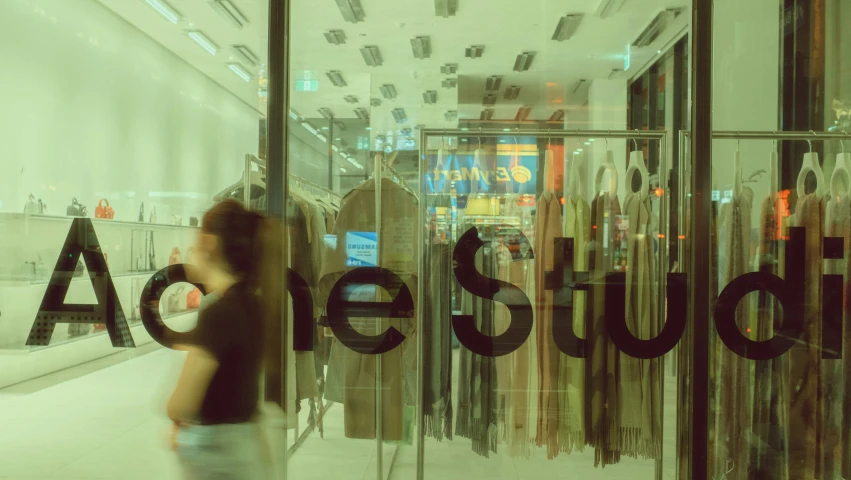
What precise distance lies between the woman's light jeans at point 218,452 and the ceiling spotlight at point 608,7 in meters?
4.21

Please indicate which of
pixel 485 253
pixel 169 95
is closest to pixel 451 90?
pixel 485 253

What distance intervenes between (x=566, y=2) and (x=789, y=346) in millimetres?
3038

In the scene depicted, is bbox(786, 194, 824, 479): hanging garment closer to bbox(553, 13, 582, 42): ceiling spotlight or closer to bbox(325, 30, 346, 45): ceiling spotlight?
bbox(553, 13, 582, 42): ceiling spotlight

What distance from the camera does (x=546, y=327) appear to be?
2.66 meters

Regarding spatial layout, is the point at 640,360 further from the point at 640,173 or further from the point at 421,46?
the point at 421,46

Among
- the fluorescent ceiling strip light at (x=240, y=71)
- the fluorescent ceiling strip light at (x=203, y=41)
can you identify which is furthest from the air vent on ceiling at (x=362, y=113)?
the fluorescent ceiling strip light at (x=240, y=71)

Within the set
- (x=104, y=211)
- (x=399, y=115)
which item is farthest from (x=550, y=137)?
(x=104, y=211)

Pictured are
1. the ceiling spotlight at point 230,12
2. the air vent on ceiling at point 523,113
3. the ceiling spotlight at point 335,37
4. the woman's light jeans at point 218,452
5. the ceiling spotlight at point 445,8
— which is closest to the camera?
the woman's light jeans at point 218,452

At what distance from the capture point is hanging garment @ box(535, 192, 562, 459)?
2627 millimetres

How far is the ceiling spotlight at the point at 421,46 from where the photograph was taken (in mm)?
3732

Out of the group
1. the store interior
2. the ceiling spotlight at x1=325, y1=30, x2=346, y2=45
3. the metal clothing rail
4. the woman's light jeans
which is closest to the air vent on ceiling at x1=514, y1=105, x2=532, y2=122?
the store interior

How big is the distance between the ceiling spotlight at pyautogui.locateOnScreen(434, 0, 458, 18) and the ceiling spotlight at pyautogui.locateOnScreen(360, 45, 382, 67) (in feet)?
1.42

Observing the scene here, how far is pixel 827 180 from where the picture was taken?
3.29m

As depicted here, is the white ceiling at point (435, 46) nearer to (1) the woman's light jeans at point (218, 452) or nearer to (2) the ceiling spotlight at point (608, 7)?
(2) the ceiling spotlight at point (608, 7)
